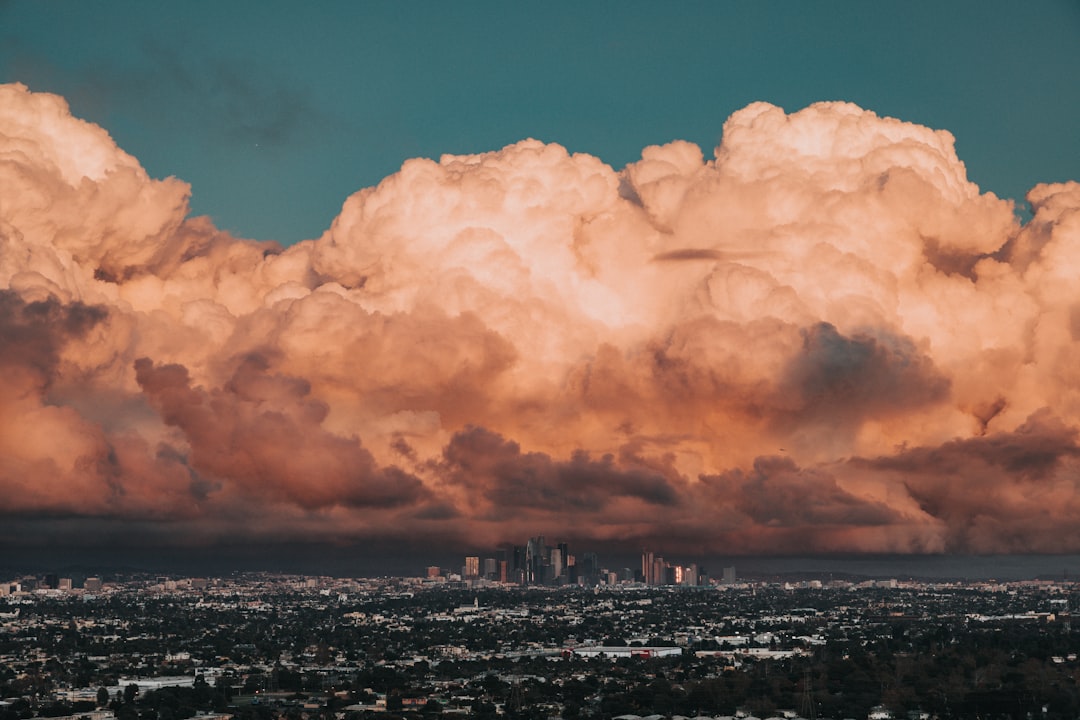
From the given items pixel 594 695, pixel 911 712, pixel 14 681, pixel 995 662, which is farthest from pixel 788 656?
Answer: pixel 14 681

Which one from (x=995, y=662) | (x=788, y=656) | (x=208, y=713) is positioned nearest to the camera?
(x=208, y=713)

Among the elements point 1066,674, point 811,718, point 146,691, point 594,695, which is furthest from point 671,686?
point 146,691

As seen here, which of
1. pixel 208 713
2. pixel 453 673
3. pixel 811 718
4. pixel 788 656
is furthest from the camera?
pixel 788 656

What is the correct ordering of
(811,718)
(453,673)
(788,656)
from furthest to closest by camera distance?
(788,656) < (453,673) < (811,718)

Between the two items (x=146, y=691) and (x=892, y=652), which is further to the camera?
(x=892, y=652)

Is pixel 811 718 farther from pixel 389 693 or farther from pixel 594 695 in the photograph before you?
pixel 389 693

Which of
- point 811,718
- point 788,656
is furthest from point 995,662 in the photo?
point 811,718

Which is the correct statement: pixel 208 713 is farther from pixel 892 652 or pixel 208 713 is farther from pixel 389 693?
pixel 892 652

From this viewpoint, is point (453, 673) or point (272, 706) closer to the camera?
point (272, 706)

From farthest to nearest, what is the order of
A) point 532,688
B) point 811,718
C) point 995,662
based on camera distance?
point 995,662 → point 532,688 → point 811,718
